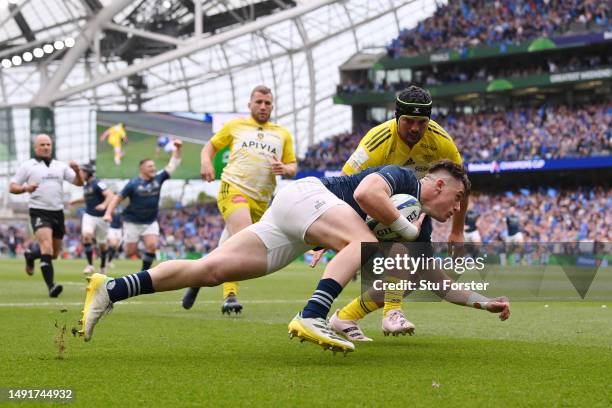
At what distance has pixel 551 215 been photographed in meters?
41.8

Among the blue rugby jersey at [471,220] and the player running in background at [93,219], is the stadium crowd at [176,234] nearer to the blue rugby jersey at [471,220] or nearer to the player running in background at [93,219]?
the blue rugby jersey at [471,220]

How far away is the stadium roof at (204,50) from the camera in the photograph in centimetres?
5369

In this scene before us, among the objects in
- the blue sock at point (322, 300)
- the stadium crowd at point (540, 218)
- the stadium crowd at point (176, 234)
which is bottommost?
the stadium crowd at point (176, 234)

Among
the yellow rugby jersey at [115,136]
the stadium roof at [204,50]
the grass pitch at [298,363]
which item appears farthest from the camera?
the stadium roof at [204,50]

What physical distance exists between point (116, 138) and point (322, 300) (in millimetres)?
45843

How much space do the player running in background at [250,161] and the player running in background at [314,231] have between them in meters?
4.20

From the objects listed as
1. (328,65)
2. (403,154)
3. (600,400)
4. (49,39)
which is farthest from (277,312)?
(328,65)

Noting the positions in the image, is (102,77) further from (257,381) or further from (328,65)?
(257,381)

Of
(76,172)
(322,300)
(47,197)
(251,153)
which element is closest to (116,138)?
(47,197)

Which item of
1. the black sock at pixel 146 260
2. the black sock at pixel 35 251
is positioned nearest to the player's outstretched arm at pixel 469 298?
the black sock at pixel 146 260

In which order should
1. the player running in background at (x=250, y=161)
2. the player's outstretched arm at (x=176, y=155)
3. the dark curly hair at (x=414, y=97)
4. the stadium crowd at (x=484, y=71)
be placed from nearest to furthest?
A: the dark curly hair at (x=414, y=97)
the player running in background at (x=250, y=161)
the player's outstretched arm at (x=176, y=155)
the stadium crowd at (x=484, y=71)

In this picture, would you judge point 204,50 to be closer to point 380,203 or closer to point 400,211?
point 400,211

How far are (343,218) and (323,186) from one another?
15.4 inches

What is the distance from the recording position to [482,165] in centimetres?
4850
